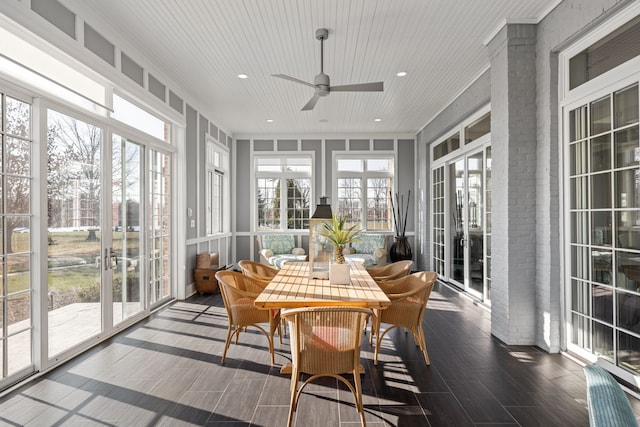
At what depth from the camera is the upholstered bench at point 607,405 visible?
3.19 ft

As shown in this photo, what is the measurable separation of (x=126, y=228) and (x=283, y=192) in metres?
4.64

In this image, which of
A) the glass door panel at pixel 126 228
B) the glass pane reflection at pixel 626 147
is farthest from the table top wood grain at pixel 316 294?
the glass pane reflection at pixel 626 147

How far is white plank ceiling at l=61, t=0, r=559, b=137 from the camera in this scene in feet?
11.2

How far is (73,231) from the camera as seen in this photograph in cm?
349

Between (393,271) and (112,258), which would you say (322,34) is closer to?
(393,271)

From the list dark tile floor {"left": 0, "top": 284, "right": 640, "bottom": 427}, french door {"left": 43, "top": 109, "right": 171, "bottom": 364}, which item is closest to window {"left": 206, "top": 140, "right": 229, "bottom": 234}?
french door {"left": 43, "top": 109, "right": 171, "bottom": 364}

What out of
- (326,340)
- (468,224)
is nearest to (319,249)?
(326,340)

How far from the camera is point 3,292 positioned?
2.72 metres

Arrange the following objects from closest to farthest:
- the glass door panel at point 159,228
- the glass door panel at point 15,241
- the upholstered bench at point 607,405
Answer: the upholstered bench at point 607,405
the glass door panel at point 15,241
the glass door panel at point 159,228

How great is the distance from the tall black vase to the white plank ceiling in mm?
3010

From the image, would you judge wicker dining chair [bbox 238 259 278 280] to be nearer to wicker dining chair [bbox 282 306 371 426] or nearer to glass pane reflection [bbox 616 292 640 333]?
wicker dining chair [bbox 282 306 371 426]

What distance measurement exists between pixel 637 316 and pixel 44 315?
4.66 m

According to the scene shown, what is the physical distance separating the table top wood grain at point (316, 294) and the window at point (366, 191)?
493 cm

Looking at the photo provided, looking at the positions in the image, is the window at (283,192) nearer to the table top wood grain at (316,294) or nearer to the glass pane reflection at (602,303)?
the table top wood grain at (316,294)
